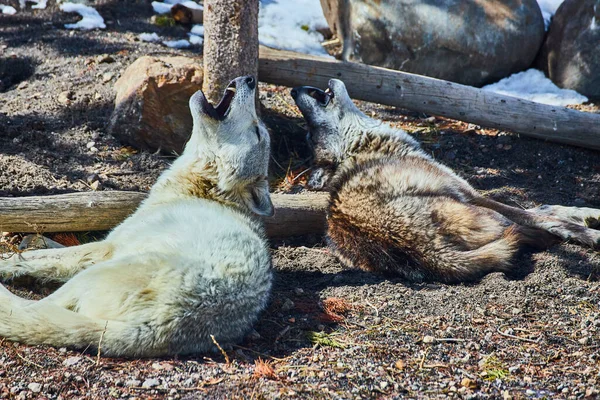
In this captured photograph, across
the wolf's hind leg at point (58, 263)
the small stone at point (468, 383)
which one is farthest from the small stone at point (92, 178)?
the small stone at point (468, 383)

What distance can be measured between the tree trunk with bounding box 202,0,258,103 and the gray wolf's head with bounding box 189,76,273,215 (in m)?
1.12

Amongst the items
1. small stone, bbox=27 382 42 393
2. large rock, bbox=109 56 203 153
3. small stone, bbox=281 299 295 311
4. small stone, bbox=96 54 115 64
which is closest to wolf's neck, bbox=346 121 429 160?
large rock, bbox=109 56 203 153

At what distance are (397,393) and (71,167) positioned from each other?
462 centimetres

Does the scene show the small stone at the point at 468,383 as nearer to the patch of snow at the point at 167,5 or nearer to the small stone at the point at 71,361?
the small stone at the point at 71,361

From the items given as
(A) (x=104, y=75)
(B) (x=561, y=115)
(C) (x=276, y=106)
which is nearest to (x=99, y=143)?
(A) (x=104, y=75)

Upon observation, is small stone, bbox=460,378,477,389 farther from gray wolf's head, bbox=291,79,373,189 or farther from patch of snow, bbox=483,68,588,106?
patch of snow, bbox=483,68,588,106

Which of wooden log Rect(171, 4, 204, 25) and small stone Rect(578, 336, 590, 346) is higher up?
wooden log Rect(171, 4, 204, 25)

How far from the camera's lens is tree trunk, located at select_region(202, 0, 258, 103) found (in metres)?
6.51

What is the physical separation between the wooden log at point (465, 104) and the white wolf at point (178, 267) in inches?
95.3

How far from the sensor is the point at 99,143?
24.3ft

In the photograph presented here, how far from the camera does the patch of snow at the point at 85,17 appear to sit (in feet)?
33.5

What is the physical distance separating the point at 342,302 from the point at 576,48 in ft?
21.4

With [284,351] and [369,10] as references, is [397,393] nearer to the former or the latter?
[284,351]

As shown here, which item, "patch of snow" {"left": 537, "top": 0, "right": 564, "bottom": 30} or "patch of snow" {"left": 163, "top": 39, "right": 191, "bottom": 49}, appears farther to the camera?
"patch of snow" {"left": 537, "top": 0, "right": 564, "bottom": 30}
